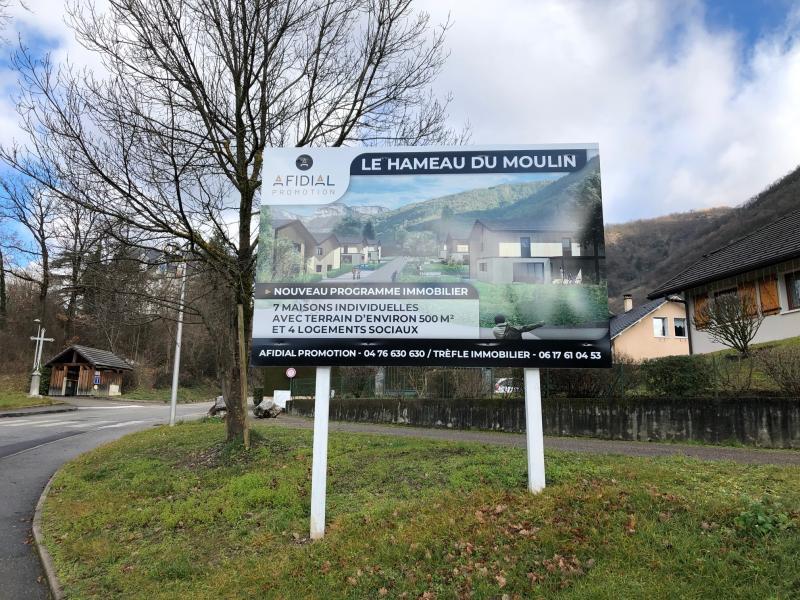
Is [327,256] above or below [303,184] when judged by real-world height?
below

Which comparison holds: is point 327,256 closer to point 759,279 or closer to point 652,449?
point 652,449

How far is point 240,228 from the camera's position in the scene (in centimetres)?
1112

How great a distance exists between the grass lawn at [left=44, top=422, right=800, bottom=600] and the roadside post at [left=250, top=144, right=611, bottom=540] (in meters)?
0.75

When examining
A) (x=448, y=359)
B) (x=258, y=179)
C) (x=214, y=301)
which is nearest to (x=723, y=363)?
(x=448, y=359)

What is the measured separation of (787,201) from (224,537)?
85739 mm

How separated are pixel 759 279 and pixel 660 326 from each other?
17.7m

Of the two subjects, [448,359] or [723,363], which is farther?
[723,363]

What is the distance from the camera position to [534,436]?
6.38 meters

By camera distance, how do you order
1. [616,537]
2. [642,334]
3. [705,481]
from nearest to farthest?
[616,537] < [705,481] < [642,334]

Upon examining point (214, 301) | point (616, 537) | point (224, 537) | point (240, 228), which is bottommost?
point (224, 537)

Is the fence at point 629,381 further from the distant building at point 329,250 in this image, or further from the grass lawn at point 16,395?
the grass lawn at point 16,395

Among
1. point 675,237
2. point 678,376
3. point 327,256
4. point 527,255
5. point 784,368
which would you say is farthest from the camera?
point 675,237

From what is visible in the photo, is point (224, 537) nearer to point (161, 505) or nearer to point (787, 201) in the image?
point (161, 505)

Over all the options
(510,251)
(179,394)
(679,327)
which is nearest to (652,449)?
(510,251)
